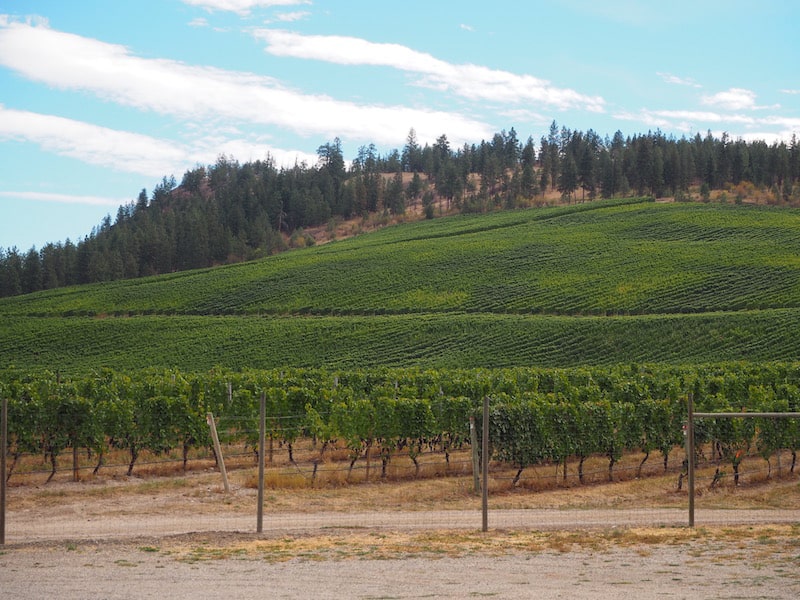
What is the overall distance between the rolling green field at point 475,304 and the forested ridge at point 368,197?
16369 mm

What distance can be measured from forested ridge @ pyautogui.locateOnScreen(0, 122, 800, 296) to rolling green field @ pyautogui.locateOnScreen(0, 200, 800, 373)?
16.4m

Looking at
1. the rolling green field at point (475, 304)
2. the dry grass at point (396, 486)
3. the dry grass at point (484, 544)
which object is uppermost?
the rolling green field at point (475, 304)

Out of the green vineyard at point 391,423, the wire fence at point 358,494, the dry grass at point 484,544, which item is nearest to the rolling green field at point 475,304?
the green vineyard at point 391,423

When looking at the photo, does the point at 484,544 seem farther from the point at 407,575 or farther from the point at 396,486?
the point at 396,486

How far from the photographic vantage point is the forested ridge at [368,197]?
5030 inches

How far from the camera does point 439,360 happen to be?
6031 centimetres

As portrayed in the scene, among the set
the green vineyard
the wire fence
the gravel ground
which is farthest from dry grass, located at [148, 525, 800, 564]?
the green vineyard

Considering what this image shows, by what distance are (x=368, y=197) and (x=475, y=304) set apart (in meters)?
84.1

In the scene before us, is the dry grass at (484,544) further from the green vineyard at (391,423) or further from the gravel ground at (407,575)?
the green vineyard at (391,423)

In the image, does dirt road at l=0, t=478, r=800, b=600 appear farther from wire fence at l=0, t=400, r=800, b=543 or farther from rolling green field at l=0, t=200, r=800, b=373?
rolling green field at l=0, t=200, r=800, b=373

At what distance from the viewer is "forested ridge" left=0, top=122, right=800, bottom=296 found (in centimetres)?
12775

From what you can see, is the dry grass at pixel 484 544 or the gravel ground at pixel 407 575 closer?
the gravel ground at pixel 407 575

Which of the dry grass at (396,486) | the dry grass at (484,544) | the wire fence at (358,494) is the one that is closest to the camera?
the dry grass at (484,544)

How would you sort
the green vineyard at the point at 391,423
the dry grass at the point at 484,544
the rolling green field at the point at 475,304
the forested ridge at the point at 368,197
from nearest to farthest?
the dry grass at the point at 484,544, the green vineyard at the point at 391,423, the rolling green field at the point at 475,304, the forested ridge at the point at 368,197
